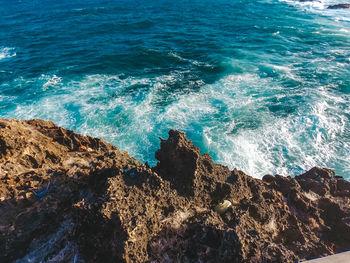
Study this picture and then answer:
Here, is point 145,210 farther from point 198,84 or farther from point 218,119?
point 198,84

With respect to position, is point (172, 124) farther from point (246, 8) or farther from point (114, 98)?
point (246, 8)

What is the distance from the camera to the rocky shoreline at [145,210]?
3047 millimetres

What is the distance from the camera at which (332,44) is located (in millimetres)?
19375

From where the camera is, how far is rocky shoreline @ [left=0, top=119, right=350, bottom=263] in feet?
10.00

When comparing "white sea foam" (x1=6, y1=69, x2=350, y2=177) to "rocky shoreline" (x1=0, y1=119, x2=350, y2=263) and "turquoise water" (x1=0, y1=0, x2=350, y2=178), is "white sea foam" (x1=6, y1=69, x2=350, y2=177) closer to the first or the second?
"turquoise water" (x1=0, y1=0, x2=350, y2=178)

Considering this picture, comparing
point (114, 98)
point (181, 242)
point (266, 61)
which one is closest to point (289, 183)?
point (181, 242)

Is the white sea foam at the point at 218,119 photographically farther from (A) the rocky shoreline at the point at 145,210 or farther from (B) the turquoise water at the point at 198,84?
(A) the rocky shoreline at the point at 145,210

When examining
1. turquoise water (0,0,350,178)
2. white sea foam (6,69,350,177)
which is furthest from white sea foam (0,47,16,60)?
white sea foam (6,69,350,177)

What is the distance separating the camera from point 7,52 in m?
18.5

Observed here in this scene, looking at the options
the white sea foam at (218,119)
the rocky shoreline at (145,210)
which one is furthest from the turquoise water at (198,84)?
the rocky shoreline at (145,210)

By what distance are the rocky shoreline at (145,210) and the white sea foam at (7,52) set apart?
17.3m

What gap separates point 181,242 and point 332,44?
24338mm

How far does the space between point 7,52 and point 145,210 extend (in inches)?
906

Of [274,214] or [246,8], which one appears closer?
[274,214]
